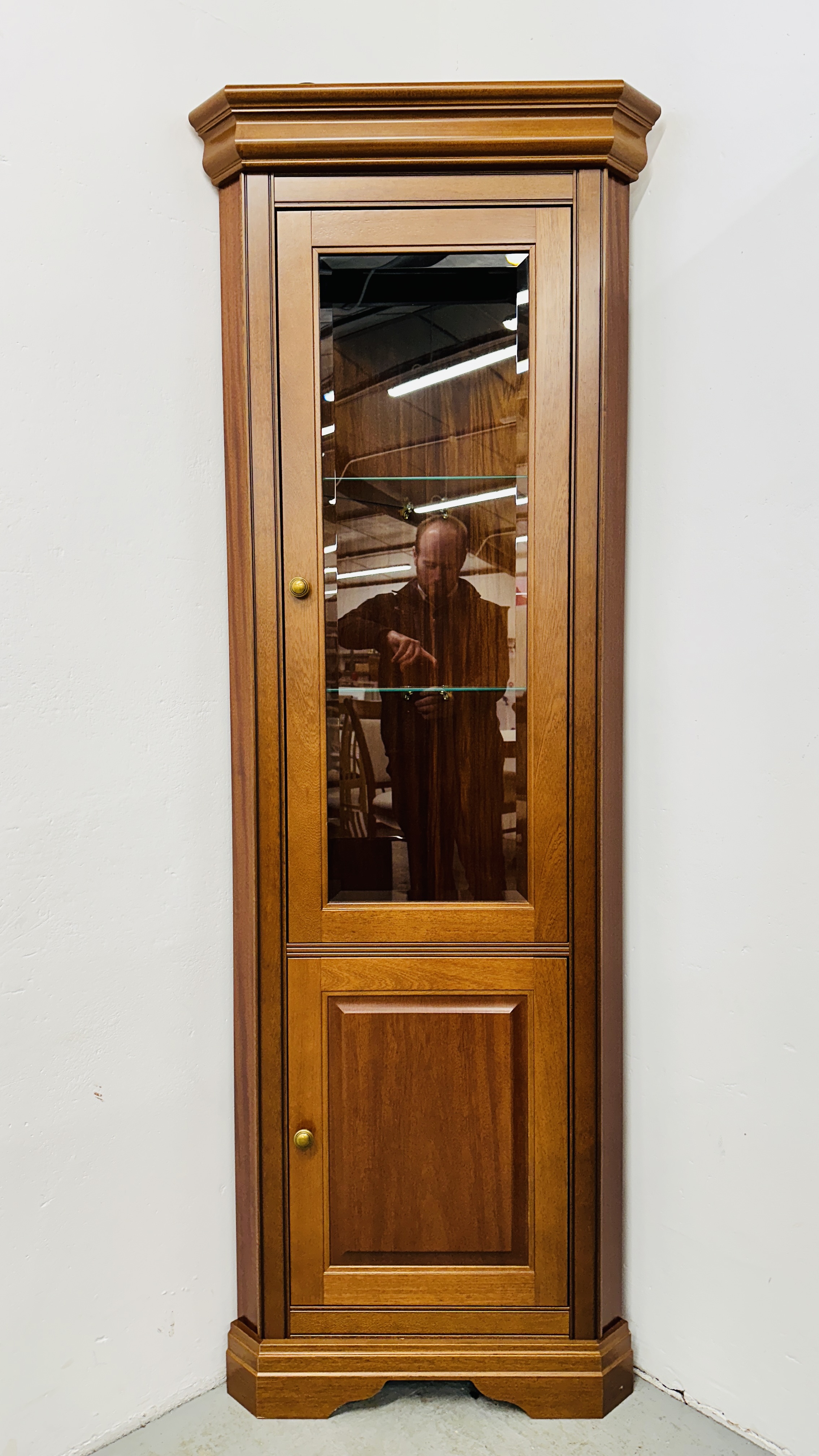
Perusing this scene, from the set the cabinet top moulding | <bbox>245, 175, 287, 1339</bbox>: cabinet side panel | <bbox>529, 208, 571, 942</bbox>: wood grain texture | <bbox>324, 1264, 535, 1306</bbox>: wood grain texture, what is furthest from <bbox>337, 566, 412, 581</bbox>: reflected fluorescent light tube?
<bbox>324, 1264, 535, 1306</bbox>: wood grain texture

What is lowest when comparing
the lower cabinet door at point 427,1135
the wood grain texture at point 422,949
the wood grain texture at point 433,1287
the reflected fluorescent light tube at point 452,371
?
the wood grain texture at point 433,1287

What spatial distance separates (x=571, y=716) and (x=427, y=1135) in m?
0.70

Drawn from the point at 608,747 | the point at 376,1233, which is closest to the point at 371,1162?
the point at 376,1233

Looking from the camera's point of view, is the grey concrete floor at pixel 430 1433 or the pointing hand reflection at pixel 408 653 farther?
the pointing hand reflection at pixel 408 653

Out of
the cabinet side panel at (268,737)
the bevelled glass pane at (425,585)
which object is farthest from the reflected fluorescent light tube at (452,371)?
the cabinet side panel at (268,737)

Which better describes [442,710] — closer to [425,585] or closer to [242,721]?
[425,585]

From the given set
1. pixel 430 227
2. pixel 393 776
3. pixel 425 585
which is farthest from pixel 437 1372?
pixel 430 227

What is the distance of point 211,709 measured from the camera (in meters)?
1.39

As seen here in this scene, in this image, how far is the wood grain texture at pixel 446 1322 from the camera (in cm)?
133

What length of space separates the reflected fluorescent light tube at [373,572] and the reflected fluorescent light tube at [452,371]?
0.90ft

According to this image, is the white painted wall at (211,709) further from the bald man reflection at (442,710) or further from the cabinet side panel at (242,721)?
the bald man reflection at (442,710)

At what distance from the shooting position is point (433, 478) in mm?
1372

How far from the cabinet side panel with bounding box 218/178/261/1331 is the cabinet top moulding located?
0.09m

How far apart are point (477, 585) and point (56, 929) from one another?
0.82 metres
